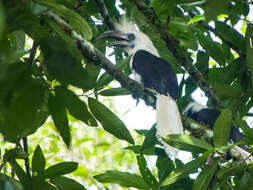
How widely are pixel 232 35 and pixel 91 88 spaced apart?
53.6 inches

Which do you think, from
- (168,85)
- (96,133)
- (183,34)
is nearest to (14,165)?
(183,34)

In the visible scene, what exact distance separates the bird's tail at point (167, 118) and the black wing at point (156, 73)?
0.67ft

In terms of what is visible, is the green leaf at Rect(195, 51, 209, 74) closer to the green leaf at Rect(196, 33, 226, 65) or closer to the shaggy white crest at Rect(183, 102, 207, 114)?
the green leaf at Rect(196, 33, 226, 65)

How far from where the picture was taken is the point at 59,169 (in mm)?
1973

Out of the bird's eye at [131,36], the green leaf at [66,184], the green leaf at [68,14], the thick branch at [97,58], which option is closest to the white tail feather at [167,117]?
the thick branch at [97,58]

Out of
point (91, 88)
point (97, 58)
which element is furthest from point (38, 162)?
point (97, 58)

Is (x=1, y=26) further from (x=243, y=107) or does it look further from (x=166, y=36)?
(x=243, y=107)

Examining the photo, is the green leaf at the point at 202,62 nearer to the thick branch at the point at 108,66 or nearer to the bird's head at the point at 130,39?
the thick branch at the point at 108,66

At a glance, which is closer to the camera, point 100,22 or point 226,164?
point 226,164

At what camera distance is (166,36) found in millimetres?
2555

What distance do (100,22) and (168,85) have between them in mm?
871

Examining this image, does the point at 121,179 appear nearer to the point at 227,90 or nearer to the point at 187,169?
the point at 187,169

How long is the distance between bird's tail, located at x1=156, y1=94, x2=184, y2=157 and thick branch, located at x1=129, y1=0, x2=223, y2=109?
0.30m

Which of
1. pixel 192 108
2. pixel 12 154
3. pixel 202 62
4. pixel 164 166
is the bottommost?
pixel 164 166
